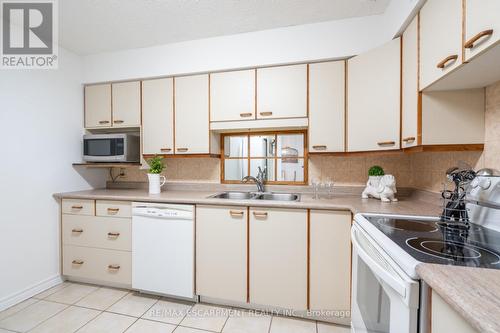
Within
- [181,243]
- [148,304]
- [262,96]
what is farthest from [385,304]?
[148,304]

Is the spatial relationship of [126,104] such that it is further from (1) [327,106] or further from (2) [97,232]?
(1) [327,106]

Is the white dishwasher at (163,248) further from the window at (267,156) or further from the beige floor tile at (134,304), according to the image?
the window at (267,156)

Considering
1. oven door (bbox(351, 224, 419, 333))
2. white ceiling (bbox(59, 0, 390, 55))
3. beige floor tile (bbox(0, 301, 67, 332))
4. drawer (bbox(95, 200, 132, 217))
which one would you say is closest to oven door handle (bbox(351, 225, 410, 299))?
oven door (bbox(351, 224, 419, 333))

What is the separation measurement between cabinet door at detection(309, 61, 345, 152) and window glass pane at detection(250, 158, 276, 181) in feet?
1.82

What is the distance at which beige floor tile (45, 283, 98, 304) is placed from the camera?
197cm

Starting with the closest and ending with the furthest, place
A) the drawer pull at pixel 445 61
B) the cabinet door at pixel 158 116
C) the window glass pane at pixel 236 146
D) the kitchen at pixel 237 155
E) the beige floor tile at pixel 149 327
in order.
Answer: the drawer pull at pixel 445 61
the kitchen at pixel 237 155
the beige floor tile at pixel 149 327
the cabinet door at pixel 158 116
the window glass pane at pixel 236 146

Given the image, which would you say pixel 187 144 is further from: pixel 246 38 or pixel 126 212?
pixel 246 38

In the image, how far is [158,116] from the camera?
231 cm

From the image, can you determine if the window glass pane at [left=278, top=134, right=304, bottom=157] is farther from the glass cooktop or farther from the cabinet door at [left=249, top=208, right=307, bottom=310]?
the glass cooktop

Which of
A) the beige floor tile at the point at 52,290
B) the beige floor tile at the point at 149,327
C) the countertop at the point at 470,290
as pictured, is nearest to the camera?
the countertop at the point at 470,290

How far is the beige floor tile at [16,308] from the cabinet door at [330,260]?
7.74 ft

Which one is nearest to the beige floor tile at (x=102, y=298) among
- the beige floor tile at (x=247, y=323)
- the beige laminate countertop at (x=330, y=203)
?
the beige laminate countertop at (x=330, y=203)

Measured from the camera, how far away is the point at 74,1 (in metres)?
1.67

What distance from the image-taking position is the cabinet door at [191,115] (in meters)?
2.19
